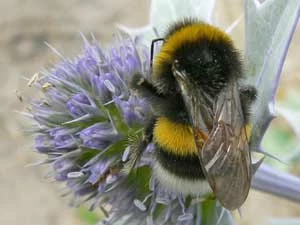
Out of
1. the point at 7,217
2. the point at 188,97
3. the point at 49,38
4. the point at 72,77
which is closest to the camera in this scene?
the point at 188,97

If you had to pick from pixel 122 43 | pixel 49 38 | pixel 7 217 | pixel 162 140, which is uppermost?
pixel 122 43

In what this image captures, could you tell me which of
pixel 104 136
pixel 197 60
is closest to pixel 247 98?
pixel 197 60

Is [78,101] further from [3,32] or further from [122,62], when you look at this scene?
[3,32]

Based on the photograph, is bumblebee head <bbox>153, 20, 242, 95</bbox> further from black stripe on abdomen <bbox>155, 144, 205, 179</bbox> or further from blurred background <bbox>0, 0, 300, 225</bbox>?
blurred background <bbox>0, 0, 300, 225</bbox>

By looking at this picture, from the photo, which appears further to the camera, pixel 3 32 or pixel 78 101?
pixel 3 32

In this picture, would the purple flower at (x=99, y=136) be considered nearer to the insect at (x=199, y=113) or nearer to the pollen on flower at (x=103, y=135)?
the pollen on flower at (x=103, y=135)

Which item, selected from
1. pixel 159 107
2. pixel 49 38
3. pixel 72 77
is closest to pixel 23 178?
pixel 49 38

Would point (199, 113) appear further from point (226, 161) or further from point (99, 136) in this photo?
point (99, 136)
